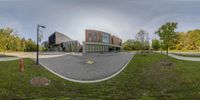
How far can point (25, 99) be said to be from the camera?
17016 millimetres

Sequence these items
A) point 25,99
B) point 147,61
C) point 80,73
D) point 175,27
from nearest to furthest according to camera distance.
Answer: point 25,99 → point 80,73 → point 147,61 → point 175,27

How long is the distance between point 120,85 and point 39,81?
8521mm

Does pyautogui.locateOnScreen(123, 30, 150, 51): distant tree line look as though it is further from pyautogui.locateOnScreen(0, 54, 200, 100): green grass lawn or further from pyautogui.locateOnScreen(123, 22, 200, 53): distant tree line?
pyautogui.locateOnScreen(0, 54, 200, 100): green grass lawn

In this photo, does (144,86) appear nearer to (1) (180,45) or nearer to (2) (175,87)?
(2) (175,87)

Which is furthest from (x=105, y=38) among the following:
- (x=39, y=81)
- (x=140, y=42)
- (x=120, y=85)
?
(x=39, y=81)

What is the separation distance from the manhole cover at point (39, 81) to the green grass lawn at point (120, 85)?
1.63 feet

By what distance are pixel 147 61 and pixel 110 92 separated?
16.3m

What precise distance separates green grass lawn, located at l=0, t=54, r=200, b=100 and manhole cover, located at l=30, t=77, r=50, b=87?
50cm

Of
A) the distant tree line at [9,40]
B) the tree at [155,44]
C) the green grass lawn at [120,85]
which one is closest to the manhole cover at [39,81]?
the green grass lawn at [120,85]

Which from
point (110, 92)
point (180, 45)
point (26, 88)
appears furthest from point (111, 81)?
point (180, 45)

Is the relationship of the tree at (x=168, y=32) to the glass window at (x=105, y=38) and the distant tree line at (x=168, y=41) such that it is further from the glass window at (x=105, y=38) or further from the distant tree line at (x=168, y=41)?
the glass window at (x=105, y=38)

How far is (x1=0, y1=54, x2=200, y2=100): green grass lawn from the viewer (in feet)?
63.2

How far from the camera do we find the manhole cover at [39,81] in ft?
75.3

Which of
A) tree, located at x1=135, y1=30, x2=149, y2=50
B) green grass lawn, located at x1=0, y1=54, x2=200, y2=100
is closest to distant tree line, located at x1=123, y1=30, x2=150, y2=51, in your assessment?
tree, located at x1=135, y1=30, x2=149, y2=50
